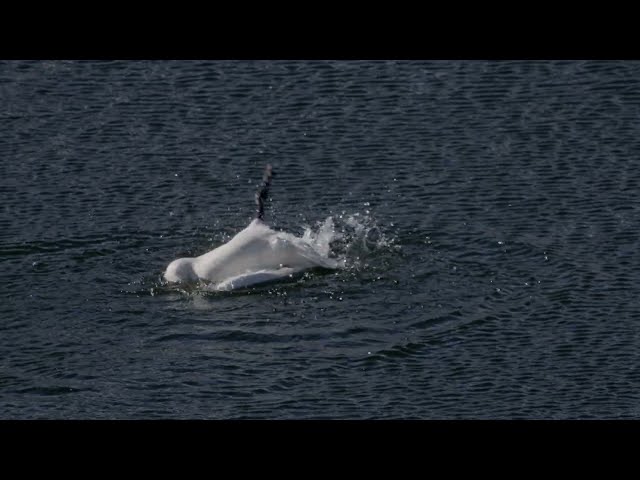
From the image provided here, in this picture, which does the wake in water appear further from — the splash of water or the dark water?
the dark water

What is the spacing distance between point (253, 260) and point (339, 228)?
79.1 inches

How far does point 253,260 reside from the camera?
22.2 m

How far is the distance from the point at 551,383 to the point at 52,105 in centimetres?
1239

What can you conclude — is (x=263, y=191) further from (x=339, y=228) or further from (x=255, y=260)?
(x=339, y=228)

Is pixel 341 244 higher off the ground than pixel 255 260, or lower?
higher

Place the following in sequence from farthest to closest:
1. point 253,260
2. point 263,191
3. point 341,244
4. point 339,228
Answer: point 339,228, point 341,244, point 263,191, point 253,260

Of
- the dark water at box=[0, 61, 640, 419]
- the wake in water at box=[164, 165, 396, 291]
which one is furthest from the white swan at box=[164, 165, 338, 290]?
the dark water at box=[0, 61, 640, 419]

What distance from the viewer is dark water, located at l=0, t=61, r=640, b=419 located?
18.8 m

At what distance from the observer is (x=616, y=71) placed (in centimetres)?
2820

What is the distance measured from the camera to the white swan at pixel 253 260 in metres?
21.8

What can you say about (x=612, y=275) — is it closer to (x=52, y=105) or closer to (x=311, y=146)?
(x=311, y=146)

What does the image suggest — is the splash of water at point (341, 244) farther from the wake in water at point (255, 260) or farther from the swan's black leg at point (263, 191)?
the swan's black leg at point (263, 191)

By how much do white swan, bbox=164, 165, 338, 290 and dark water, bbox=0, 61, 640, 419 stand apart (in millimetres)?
256

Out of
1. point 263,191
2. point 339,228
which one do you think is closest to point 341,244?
point 339,228
